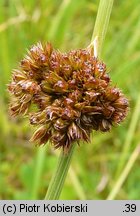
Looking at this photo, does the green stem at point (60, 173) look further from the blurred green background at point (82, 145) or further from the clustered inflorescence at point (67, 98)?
the blurred green background at point (82, 145)

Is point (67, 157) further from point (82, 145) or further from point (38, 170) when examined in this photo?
point (82, 145)

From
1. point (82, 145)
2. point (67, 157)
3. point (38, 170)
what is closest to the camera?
point (67, 157)

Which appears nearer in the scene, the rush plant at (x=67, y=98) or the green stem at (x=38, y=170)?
the rush plant at (x=67, y=98)

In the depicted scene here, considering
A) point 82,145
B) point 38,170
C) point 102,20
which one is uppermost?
point 102,20

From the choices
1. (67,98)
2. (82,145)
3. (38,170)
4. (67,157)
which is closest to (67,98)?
(67,98)

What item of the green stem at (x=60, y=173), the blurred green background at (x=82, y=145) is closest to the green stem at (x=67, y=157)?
the green stem at (x=60, y=173)

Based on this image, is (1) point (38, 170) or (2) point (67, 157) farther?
(1) point (38, 170)

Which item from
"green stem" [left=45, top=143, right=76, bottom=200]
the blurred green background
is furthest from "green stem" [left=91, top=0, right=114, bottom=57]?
the blurred green background
